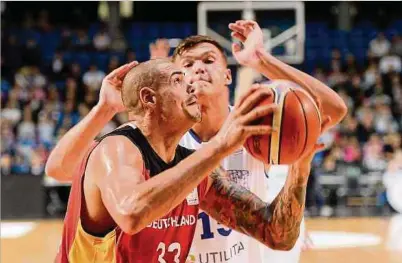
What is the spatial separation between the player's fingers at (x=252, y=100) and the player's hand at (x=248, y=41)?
3.59ft

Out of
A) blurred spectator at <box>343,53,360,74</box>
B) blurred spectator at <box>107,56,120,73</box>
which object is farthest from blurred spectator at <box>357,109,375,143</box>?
blurred spectator at <box>107,56,120,73</box>

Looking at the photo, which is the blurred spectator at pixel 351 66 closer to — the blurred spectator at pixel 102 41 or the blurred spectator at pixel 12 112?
the blurred spectator at pixel 102 41

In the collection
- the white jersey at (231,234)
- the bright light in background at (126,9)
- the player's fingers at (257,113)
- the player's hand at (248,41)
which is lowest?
the white jersey at (231,234)

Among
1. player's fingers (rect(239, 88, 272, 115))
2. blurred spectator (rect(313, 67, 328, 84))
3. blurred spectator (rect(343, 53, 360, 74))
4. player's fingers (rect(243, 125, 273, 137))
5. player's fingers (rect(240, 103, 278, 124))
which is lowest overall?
blurred spectator (rect(313, 67, 328, 84))

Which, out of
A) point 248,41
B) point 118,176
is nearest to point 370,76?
point 248,41

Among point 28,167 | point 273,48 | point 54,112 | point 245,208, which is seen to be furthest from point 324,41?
point 245,208

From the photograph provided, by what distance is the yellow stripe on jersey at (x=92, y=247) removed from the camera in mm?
2533

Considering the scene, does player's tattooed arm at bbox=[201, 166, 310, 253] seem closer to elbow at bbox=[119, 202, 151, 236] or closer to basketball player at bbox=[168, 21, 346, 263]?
basketball player at bbox=[168, 21, 346, 263]

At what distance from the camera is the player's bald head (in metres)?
2.58

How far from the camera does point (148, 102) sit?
257 centimetres

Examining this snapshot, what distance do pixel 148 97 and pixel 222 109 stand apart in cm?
130

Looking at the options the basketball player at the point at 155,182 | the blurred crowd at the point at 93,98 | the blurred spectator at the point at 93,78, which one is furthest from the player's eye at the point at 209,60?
the blurred spectator at the point at 93,78

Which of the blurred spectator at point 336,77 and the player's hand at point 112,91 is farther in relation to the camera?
the blurred spectator at point 336,77

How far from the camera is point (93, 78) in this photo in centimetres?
1473
